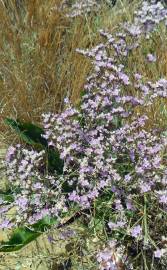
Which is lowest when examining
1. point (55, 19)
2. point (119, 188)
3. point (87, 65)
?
point (119, 188)

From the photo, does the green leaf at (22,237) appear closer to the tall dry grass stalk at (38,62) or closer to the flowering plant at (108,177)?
the flowering plant at (108,177)

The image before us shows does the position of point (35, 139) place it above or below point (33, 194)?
above

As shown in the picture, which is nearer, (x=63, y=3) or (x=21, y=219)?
(x=21, y=219)

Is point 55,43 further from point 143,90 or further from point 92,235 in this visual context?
point 92,235

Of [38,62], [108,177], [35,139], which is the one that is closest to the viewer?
[108,177]

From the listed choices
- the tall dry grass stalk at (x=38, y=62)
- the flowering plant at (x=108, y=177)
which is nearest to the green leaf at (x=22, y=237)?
the flowering plant at (x=108, y=177)

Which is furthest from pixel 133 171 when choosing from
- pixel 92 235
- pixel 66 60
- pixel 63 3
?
pixel 63 3

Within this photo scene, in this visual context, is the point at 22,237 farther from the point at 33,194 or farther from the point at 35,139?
the point at 35,139

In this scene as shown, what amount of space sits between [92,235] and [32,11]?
65.1 inches

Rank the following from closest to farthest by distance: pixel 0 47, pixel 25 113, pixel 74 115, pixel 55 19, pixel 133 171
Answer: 1. pixel 133 171
2. pixel 74 115
3. pixel 25 113
4. pixel 0 47
5. pixel 55 19

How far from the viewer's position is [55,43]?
284 centimetres

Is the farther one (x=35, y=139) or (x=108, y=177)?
(x=35, y=139)

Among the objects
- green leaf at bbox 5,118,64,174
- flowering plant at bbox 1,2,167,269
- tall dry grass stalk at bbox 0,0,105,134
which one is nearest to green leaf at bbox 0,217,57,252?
flowering plant at bbox 1,2,167,269

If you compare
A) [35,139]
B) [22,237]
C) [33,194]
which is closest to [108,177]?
[33,194]
